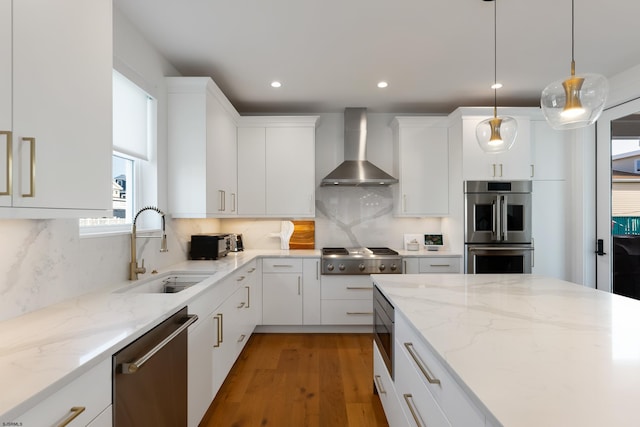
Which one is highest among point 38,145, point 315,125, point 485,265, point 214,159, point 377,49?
point 377,49

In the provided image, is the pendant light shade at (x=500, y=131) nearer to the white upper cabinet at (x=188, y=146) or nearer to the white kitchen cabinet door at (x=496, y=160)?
the white kitchen cabinet door at (x=496, y=160)

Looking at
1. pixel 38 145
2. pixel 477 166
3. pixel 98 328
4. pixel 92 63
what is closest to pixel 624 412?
pixel 98 328

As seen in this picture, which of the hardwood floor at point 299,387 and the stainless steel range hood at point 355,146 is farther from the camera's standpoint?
the stainless steel range hood at point 355,146

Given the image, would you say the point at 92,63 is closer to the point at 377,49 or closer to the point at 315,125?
the point at 377,49

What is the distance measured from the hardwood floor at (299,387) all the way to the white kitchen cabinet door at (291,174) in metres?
1.49

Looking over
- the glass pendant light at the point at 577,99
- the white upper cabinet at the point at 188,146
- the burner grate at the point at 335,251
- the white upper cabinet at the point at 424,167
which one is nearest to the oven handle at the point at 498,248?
the white upper cabinet at the point at 424,167

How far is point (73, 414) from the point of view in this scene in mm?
860

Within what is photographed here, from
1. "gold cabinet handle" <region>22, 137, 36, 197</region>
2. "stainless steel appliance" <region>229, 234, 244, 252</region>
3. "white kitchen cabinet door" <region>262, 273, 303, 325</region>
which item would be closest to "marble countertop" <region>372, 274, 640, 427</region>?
"gold cabinet handle" <region>22, 137, 36, 197</region>

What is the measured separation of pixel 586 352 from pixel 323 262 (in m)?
2.61

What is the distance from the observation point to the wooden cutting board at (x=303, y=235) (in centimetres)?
400

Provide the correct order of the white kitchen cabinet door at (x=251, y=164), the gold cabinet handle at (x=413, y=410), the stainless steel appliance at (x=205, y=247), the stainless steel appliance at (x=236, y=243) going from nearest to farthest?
the gold cabinet handle at (x=413, y=410), the stainless steel appliance at (x=205, y=247), the stainless steel appliance at (x=236, y=243), the white kitchen cabinet door at (x=251, y=164)

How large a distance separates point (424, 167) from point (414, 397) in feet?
9.36

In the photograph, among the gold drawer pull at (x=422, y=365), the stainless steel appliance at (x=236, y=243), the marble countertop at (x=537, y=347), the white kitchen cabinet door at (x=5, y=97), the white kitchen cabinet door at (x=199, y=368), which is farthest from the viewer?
the stainless steel appliance at (x=236, y=243)

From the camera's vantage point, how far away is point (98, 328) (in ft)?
3.87
